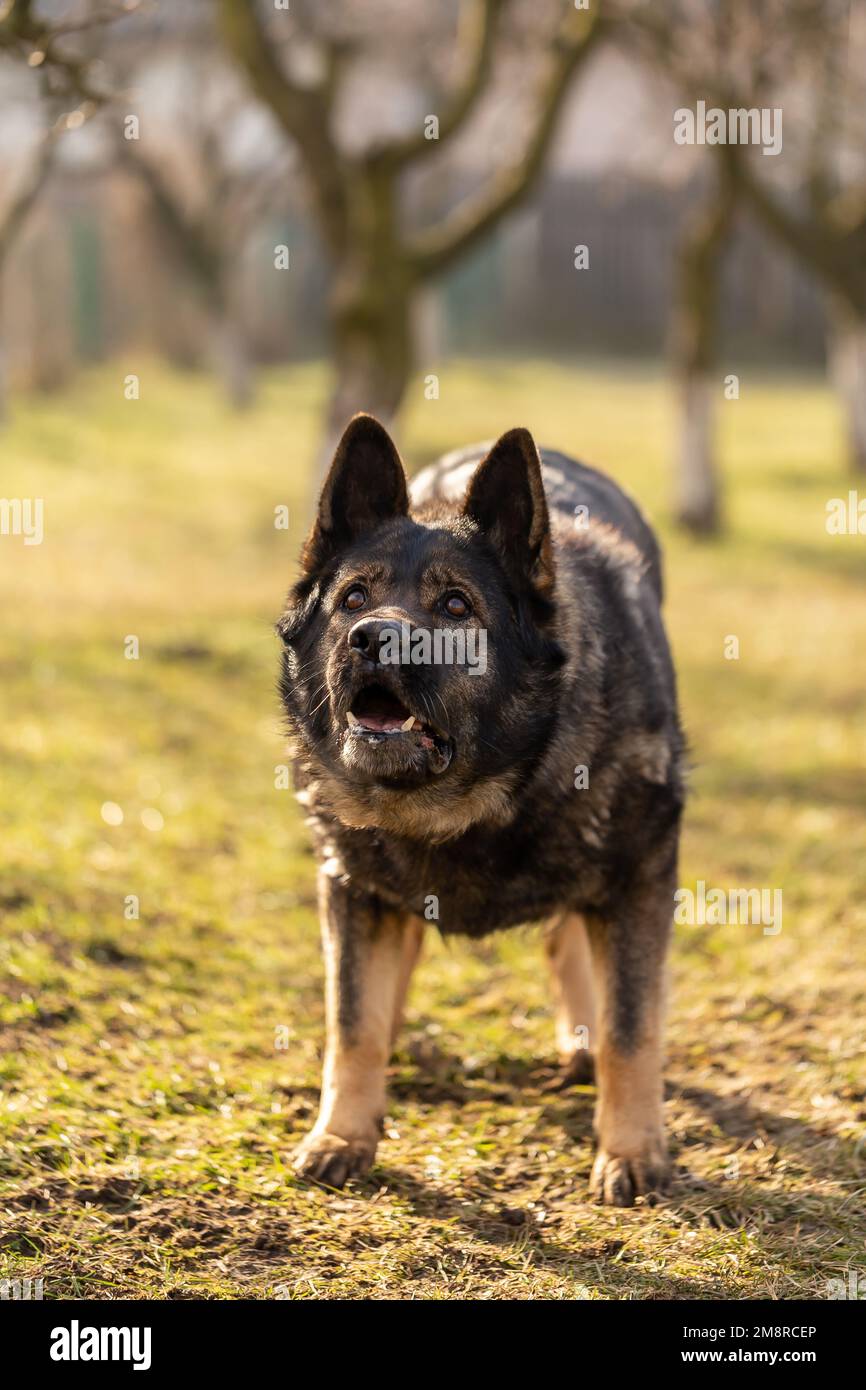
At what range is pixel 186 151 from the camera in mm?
25953

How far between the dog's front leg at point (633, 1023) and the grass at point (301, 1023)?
6.9 inches

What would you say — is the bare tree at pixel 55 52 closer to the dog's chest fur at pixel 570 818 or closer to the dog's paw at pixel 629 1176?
the dog's chest fur at pixel 570 818

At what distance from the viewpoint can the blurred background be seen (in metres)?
4.15

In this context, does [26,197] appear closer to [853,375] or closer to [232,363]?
[232,363]

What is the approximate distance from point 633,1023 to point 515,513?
144 centimetres

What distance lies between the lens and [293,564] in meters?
10.9

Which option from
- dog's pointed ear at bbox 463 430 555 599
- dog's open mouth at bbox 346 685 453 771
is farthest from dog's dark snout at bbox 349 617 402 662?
dog's pointed ear at bbox 463 430 555 599

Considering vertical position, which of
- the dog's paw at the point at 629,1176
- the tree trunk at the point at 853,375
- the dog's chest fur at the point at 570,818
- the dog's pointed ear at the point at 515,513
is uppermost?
the tree trunk at the point at 853,375

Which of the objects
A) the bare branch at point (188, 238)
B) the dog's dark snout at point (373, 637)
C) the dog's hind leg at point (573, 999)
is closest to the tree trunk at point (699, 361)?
the bare branch at point (188, 238)

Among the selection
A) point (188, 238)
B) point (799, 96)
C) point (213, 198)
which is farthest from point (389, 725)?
point (213, 198)

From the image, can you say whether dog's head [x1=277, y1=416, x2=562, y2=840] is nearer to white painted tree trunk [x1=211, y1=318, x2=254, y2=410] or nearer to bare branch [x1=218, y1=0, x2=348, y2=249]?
bare branch [x1=218, y1=0, x2=348, y2=249]

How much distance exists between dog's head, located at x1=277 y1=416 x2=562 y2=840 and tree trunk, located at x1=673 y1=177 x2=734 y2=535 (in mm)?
11846

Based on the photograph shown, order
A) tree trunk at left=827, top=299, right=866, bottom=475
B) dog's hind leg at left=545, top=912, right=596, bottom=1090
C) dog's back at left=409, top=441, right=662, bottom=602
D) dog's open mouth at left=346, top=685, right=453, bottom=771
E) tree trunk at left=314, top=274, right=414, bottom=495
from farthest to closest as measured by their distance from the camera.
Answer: tree trunk at left=827, top=299, right=866, bottom=475 < tree trunk at left=314, top=274, right=414, bottom=495 < dog's hind leg at left=545, top=912, right=596, bottom=1090 < dog's back at left=409, top=441, right=662, bottom=602 < dog's open mouth at left=346, top=685, right=453, bottom=771

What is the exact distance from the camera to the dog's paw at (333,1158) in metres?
4.25
